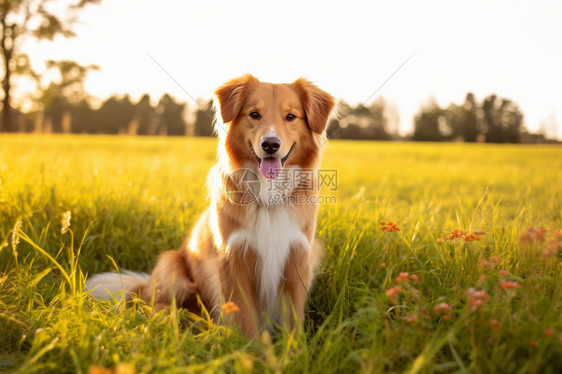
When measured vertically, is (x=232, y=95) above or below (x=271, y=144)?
above

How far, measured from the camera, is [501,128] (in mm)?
25891

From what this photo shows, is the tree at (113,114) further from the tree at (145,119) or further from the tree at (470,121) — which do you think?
the tree at (470,121)

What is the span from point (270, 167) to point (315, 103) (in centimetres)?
76

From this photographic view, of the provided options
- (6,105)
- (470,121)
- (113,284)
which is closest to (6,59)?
(6,105)

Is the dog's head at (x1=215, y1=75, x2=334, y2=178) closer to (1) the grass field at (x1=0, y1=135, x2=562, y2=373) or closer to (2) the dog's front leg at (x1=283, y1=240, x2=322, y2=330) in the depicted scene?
(2) the dog's front leg at (x1=283, y1=240, x2=322, y2=330)

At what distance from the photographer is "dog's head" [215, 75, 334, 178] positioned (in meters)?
3.08

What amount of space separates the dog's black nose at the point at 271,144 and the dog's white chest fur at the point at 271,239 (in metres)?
0.43

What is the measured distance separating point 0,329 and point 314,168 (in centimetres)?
237

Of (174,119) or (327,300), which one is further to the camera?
(174,119)

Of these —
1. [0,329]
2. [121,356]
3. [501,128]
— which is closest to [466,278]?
[121,356]

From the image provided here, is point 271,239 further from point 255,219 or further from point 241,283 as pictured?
point 241,283

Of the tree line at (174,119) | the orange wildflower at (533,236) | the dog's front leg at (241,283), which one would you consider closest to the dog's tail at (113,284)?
the dog's front leg at (241,283)

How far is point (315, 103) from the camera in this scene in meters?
3.38

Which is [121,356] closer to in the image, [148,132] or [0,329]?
[0,329]
